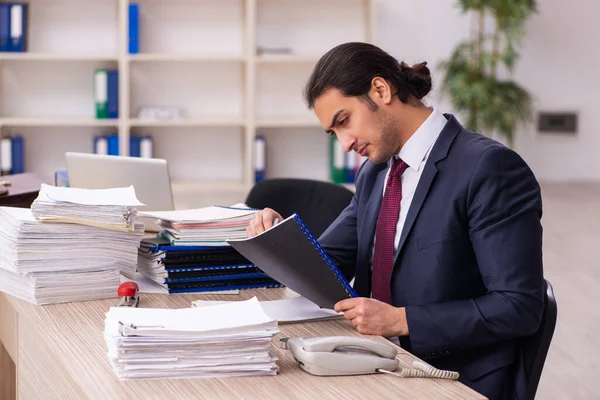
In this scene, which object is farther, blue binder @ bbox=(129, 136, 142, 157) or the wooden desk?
blue binder @ bbox=(129, 136, 142, 157)

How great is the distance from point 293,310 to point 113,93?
4035 millimetres

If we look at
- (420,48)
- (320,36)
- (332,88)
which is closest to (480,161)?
(332,88)

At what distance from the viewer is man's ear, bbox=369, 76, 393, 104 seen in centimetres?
201

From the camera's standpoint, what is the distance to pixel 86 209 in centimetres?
204

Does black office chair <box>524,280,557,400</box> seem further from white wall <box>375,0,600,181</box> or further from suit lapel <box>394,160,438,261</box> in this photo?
white wall <box>375,0,600,181</box>

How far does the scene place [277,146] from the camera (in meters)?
6.21

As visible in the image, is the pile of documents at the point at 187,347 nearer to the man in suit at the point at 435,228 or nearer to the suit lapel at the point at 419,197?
the man in suit at the point at 435,228

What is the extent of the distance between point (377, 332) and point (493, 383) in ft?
1.02

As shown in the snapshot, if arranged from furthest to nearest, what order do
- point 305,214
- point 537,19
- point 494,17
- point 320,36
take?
point 537,19, point 494,17, point 320,36, point 305,214

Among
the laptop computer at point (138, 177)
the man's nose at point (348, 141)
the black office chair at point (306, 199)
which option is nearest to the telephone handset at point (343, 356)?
the man's nose at point (348, 141)

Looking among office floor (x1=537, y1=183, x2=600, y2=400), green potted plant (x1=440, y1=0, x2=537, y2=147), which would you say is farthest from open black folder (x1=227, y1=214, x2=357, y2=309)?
green potted plant (x1=440, y1=0, x2=537, y2=147)

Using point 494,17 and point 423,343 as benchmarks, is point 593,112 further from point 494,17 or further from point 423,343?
point 423,343

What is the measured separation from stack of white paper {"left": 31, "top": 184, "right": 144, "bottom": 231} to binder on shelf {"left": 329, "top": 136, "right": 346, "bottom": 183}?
3898mm

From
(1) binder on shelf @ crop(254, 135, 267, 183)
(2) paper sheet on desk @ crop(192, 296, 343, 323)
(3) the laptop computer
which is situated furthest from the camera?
(1) binder on shelf @ crop(254, 135, 267, 183)
